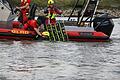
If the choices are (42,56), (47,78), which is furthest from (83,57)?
(47,78)

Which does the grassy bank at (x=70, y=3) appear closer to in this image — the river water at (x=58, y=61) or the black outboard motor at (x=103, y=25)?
the black outboard motor at (x=103, y=25)

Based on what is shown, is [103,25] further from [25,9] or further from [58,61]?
[58,61]

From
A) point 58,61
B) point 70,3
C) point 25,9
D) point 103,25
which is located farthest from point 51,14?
point 70,3

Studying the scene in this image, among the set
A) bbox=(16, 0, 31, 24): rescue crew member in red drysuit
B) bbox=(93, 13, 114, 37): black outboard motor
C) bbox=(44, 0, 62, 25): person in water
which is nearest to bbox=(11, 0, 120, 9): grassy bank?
bbox=(44, 0, 62, 25): person in water

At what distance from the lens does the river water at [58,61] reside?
12.6m

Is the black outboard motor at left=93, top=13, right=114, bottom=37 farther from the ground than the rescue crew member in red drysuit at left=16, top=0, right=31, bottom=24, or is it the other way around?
the rescue crew member in red drysuit at left=16, top=0, right=31, bottom=24

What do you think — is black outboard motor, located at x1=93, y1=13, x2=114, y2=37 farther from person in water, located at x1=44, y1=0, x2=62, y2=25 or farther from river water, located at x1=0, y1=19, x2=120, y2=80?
person in water, located at x1=44, y1=0, x2=62, y2=25

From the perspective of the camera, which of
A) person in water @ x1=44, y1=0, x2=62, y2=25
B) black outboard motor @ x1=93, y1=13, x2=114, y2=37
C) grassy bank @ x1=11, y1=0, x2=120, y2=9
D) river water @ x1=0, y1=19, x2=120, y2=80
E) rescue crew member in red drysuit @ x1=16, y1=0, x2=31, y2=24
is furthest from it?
grassy bank @ x1=11, y1=0, x2=120, y2=9

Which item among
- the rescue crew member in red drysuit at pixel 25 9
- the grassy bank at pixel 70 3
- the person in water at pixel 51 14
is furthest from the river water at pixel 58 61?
the grassy bank at pixel 70 3

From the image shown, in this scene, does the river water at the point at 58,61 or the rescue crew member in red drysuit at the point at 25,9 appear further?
the rescue crew member in red drysuit at the point at 25,9

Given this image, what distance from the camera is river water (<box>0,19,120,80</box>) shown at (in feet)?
41.2

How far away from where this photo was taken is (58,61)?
14.7m

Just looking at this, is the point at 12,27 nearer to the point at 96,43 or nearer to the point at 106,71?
the point at 96,43

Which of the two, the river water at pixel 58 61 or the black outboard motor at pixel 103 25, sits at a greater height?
the river water at pixel 58 61
